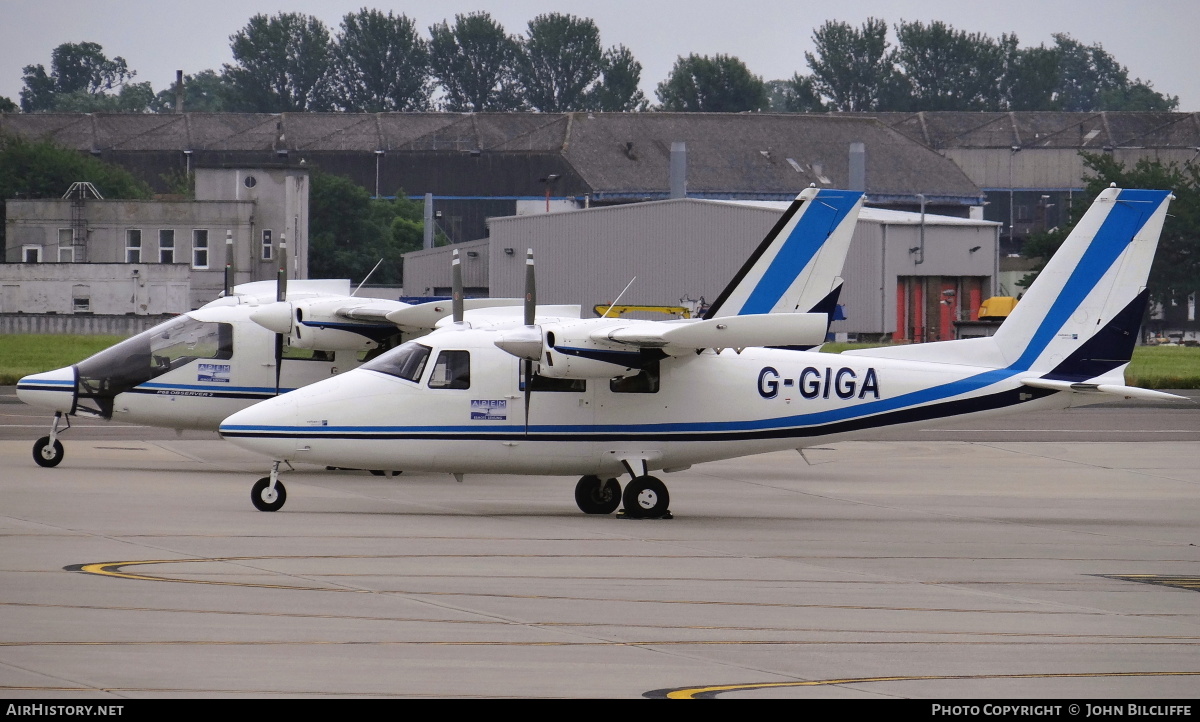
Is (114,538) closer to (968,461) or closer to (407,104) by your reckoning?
(968,461)

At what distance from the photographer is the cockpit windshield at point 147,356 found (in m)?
23.2

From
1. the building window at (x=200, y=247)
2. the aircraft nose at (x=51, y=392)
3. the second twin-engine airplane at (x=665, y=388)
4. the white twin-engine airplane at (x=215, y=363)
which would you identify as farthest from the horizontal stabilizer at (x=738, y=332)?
the building window at (x=200, y=247)

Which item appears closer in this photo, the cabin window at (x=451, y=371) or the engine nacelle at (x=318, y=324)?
the cabin window at (x=451, y=371)

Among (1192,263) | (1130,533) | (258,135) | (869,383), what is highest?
(258,135)

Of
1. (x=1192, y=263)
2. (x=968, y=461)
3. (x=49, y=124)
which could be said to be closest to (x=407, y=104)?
(x=49, y=124)

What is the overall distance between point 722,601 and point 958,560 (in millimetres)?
4120

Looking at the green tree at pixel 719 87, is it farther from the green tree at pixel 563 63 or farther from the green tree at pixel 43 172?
the green tree at pixel 43 172

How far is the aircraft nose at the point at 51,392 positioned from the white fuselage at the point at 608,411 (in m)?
5.78

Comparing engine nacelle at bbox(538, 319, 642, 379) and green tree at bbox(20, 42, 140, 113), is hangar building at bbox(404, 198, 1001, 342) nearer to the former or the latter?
engine nacelle at bbox(538, 319, 642, 379)

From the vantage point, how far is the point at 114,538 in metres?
15.5

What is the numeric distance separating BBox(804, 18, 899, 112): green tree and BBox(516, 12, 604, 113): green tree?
90.7 ft

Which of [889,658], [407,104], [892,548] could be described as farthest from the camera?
[407,104]

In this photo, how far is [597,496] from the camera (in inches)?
777
